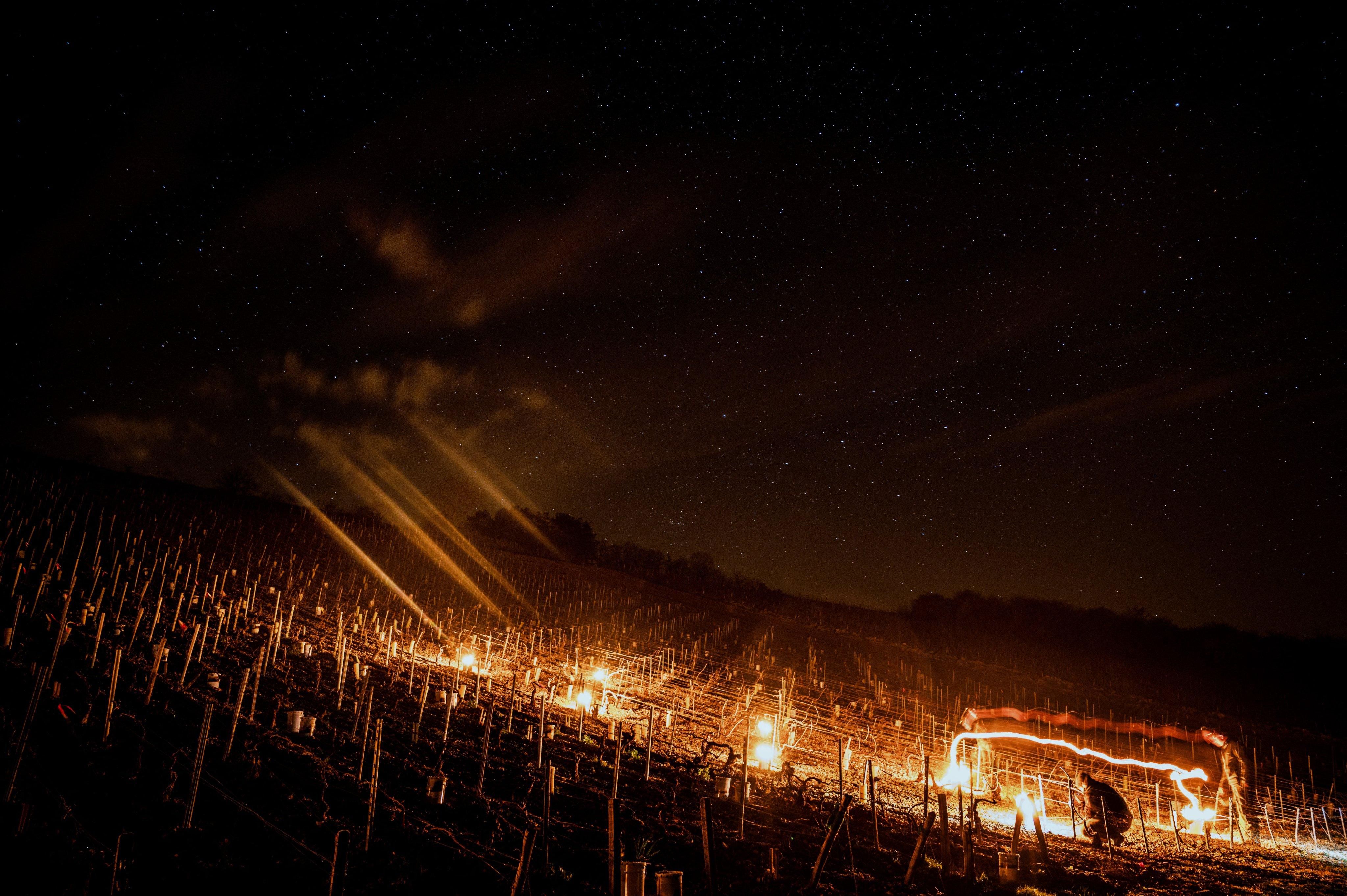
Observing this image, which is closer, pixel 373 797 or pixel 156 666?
pixel 373 797

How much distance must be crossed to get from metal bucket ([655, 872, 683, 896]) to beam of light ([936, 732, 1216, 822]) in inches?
457

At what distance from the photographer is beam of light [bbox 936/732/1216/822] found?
14.4 metres

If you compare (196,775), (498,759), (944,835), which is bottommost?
(944,835)

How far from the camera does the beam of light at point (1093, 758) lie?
14391 millimetres

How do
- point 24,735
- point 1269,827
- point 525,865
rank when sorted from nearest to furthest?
point 525,865
point 24,735
point 1269,827

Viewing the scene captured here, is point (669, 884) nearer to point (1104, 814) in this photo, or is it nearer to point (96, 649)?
point (96, 649)

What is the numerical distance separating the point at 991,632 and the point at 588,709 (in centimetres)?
3576

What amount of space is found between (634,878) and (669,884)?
282mm

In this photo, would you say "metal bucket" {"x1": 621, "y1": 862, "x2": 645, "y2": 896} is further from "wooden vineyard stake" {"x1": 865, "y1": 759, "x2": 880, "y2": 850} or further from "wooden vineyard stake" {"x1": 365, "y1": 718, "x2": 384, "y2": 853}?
"wooden vineyard stake" {"x1": 865, "y1": 759, "x2": 880, "y2": 850}

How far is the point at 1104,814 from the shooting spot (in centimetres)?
1160

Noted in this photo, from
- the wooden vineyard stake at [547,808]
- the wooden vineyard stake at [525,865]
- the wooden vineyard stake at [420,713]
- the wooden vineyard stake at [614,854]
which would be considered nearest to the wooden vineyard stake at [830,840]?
the wooden vineyard stake at [614,854]

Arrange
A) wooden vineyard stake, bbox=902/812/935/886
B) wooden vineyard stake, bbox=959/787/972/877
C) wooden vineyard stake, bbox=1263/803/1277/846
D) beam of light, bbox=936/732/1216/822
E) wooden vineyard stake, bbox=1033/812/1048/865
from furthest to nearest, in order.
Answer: beam of light, bbox=936/732/1216/822 < wooden vineyard stake, bbox=1263/803/1277/846 < wooden vineyard stake, bbox=1033/812/1048/865 < wooden vineyard stake, bbox=959/787/972/877 < wooden vineyard stake, bbox=902/812/935/886

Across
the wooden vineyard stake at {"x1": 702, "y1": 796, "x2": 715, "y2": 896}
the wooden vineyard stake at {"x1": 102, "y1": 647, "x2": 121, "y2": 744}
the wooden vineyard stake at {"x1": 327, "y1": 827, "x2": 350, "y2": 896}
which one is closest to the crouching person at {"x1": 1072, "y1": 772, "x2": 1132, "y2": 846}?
the wooden vineyard stake at {"x1": 702, "y1": 796, "x2": 715, "y2": 896}

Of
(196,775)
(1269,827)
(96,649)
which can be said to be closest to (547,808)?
(196,775)
